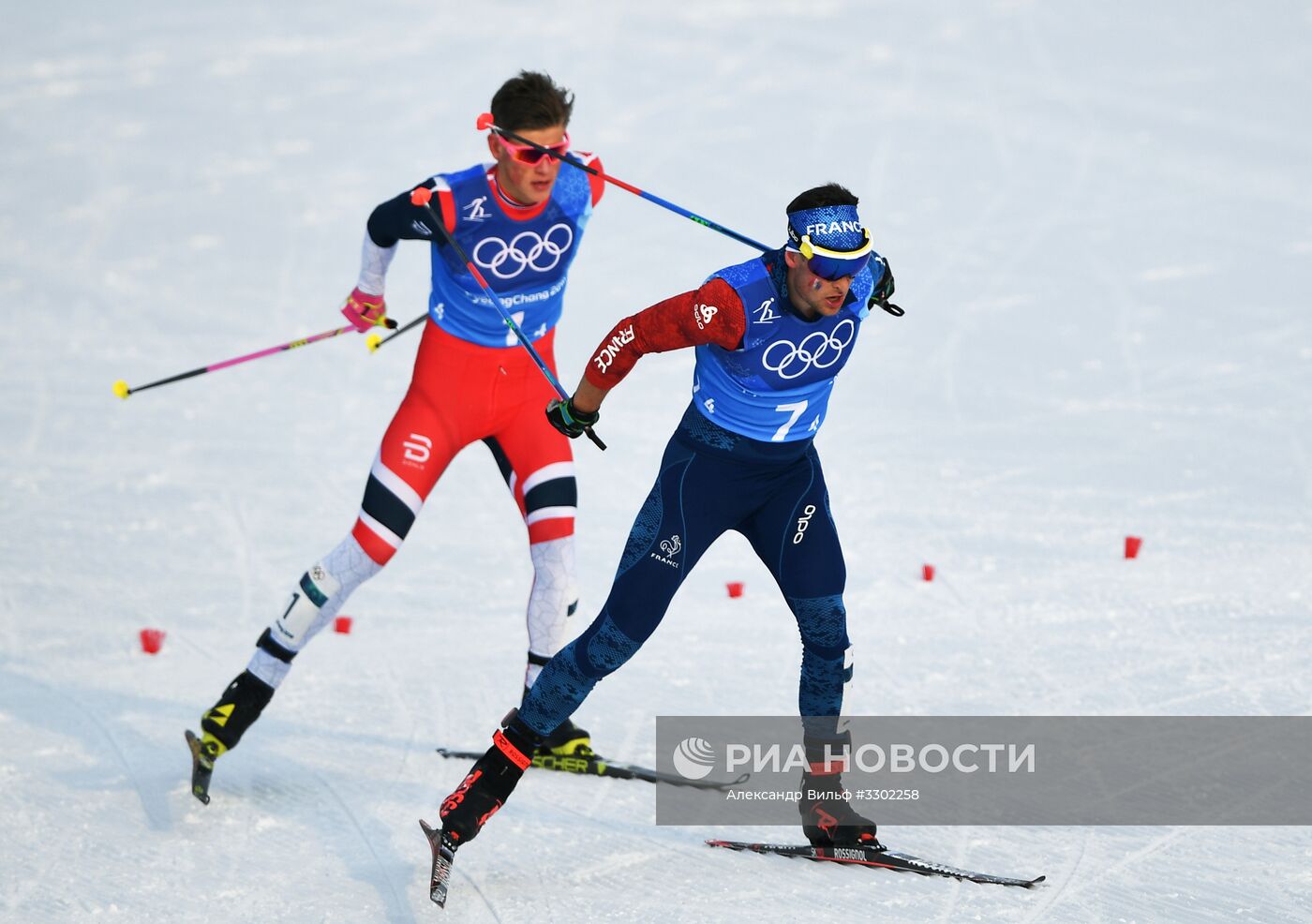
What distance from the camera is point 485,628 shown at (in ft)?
24.1

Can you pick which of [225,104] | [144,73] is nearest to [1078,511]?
[225,104]

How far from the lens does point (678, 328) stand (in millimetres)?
4711

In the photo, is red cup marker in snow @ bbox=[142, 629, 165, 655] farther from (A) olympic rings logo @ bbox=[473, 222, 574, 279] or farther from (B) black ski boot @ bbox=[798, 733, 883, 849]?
(B) black ski boot @ bbox=[798, 733, 883, 849]

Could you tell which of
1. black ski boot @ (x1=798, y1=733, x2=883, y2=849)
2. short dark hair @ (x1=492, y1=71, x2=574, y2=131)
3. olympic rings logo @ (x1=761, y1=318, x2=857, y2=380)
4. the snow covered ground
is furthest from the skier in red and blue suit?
olympic rings logo @ (x1=761, y1=318, x2=857, y2=380)

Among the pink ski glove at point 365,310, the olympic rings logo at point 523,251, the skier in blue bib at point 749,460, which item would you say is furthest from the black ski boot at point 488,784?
the pink ski glove at point 365,310

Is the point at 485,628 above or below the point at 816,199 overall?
below

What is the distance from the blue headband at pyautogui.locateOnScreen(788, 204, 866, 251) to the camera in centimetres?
462

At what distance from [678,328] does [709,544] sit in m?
0.71

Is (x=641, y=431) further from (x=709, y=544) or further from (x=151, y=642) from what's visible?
(x=709, y=544)

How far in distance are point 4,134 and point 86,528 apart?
22.9ft

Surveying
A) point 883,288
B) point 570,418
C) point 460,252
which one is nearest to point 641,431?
point 460,252

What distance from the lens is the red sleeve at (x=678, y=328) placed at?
4.66m

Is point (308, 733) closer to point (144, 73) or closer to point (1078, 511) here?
point (1078, 511)

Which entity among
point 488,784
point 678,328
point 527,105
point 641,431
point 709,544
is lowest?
point 488,784
